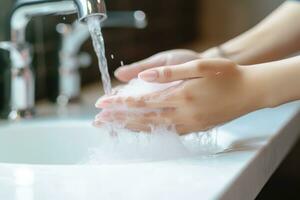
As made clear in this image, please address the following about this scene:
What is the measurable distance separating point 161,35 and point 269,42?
895 millimetres

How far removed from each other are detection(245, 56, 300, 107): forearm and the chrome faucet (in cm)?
32

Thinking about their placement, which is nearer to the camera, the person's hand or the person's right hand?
the person's hand

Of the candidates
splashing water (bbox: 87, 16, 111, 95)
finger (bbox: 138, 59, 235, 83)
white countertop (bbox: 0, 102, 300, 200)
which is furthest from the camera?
splashing water (bbox: 87, 16, 111, 95)

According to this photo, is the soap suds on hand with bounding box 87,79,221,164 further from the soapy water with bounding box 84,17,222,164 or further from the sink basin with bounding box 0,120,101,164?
the sink basin with bounding box 0,120,101,164

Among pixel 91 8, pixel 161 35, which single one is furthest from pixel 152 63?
pixel 161 35

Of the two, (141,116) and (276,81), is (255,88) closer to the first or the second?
(276,81)

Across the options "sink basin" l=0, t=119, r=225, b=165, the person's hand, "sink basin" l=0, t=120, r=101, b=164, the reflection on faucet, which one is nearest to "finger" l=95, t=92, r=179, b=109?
→ the person's hand

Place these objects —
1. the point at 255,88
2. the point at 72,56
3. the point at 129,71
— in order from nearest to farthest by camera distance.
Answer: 1. the point at 255,88
2. the point at 129,71
3. the point at 72,56

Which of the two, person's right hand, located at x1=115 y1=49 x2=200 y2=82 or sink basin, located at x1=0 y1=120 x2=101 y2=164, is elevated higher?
person's right hand, located at x1=115 y1=49 x2=200 y2=82

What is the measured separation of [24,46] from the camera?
970 millimetres

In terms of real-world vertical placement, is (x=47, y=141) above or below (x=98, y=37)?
below

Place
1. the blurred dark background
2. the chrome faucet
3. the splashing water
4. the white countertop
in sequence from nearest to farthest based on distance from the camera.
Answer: the white countertop < the splashing water < the chrome faucet < the blurred dark background

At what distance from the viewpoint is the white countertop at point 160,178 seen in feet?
1.75

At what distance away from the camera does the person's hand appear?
0.65 metres
